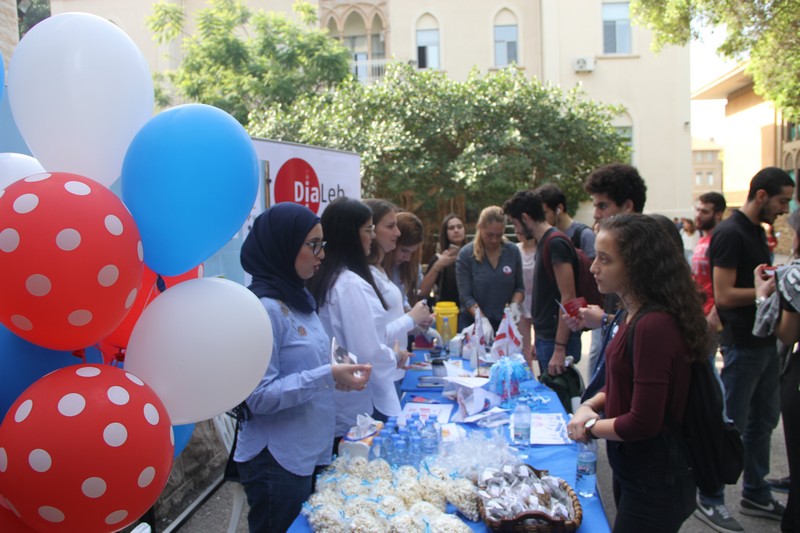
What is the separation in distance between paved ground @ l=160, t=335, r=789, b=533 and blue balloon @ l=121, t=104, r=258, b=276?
263 cm

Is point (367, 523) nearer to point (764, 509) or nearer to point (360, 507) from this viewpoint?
point (360, 507)

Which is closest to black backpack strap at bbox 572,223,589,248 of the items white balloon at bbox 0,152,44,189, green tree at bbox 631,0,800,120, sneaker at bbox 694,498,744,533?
sneaker at bbox 694,498,744,533

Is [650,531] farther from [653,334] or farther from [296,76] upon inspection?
[296,76]

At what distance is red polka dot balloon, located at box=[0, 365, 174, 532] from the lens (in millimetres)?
1188

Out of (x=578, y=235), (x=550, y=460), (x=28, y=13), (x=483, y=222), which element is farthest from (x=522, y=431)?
(x=28, y=13)

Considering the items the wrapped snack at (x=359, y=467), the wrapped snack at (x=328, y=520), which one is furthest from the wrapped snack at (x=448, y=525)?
the wrapped snack at (x=359, y=467)

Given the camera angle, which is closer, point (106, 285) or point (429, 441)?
point (106, 285)

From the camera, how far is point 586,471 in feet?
7.66

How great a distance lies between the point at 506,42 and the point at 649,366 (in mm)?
18489

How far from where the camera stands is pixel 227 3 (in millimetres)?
15578

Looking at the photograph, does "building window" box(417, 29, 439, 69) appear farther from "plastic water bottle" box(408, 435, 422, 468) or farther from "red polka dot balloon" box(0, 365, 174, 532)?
"red polka dot balloon" box(0, 365, 174, 532)

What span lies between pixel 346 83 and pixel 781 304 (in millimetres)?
11912

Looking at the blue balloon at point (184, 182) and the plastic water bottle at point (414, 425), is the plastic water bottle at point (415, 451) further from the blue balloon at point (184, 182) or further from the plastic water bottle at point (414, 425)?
the blue balloon at point (184, 182)

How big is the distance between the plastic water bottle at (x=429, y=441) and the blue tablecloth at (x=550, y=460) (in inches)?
14.5
